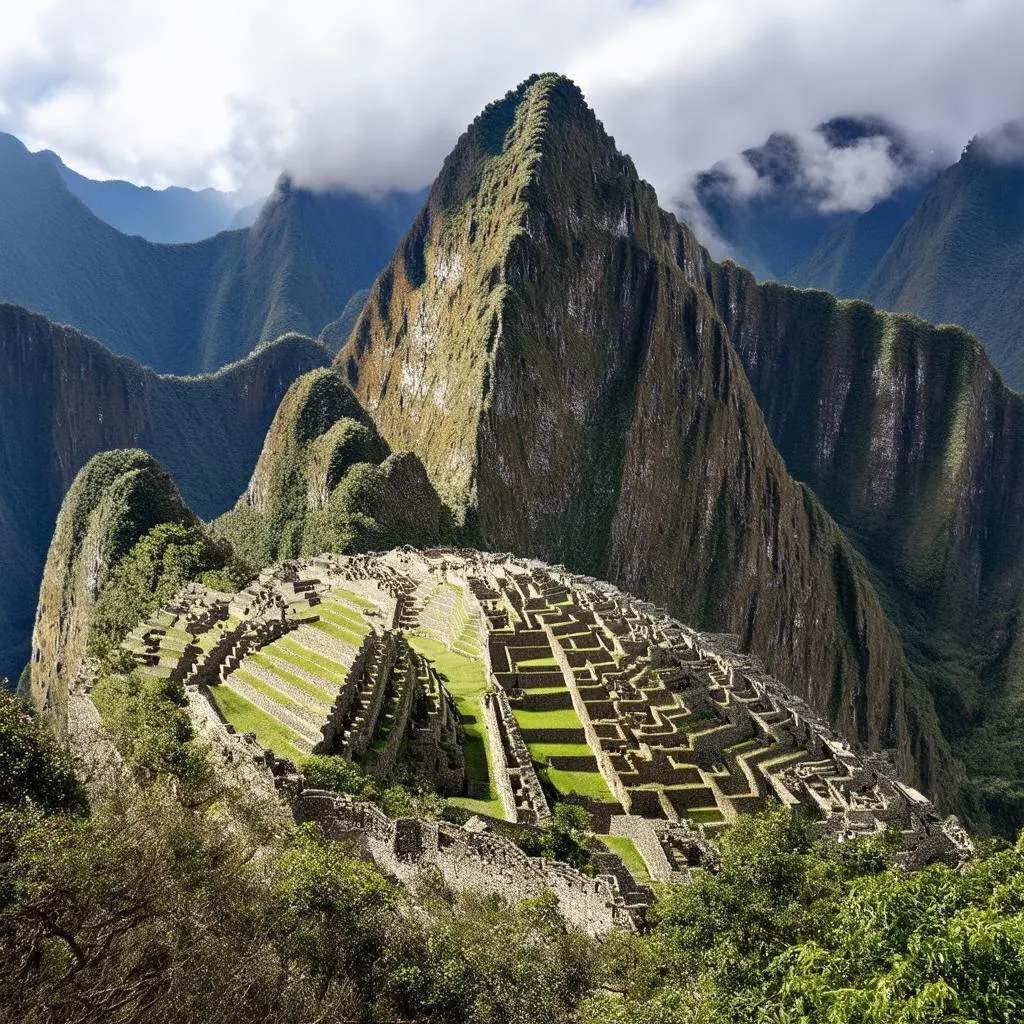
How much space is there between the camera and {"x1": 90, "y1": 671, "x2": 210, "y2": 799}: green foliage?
75.9 ft

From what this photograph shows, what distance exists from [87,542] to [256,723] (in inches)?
2815

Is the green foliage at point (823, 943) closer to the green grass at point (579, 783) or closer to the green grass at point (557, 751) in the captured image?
the green grass at point (579, 783)

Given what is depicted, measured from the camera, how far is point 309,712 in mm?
27953

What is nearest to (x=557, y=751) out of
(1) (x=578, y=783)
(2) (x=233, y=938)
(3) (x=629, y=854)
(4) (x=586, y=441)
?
(1) (x=578, y=783)

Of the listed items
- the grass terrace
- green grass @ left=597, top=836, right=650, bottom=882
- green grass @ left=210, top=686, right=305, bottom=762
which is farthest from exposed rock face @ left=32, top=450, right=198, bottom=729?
green grass @ left=597, top=836, right=650, bottom=882

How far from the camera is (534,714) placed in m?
36.7

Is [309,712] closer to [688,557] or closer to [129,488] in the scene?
[129,488]

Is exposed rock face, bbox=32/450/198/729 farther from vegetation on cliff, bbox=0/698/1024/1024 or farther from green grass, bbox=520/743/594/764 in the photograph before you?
vegetation on cliff, bbox=0/698/1024/1024

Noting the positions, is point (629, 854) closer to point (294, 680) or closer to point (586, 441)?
point (294, 680)

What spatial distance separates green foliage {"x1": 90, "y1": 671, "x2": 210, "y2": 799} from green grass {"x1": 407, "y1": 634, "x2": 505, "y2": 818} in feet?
27.6

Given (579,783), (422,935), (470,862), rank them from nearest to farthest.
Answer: (422,935)
(470,862)
(579,783)

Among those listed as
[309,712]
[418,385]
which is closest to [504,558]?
[309,712]

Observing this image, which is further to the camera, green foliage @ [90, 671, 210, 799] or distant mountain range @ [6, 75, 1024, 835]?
distant mountain range @ [6, 75, 1024, 835]

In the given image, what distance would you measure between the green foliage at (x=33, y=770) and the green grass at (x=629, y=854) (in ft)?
51.6
